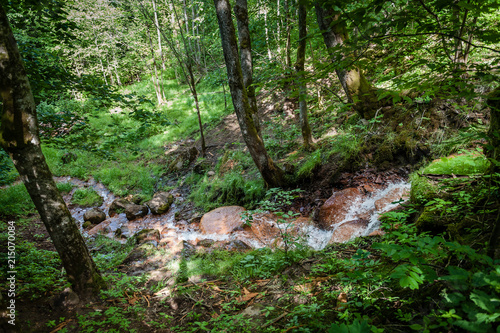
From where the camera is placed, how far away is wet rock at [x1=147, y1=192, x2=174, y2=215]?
8336 millimetres

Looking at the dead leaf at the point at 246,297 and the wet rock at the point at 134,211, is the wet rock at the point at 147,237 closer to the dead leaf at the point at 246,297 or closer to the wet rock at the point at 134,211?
the wet rock at the point at 134,211

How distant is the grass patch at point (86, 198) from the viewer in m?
9.79

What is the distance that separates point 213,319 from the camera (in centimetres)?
253

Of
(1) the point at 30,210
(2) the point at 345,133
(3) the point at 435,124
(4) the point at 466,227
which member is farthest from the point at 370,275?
(1) the point at 30,210

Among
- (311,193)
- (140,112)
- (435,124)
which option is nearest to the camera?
(140,112)

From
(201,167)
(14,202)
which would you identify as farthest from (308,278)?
(14,202)

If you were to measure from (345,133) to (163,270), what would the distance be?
550 cm

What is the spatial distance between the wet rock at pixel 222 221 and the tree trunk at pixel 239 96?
1.30 meters

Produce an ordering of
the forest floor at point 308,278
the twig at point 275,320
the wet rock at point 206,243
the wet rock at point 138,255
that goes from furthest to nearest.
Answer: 1. the wet rock at point 206,243
2. the wet rock at point 138,255
3. the twig at point 275,320
4. the forest floor at point 308,278

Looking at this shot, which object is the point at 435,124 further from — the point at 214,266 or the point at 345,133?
the point at 214,266

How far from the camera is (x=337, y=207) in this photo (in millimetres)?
5230

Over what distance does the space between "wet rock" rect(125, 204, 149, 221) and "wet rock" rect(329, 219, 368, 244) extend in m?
6.66

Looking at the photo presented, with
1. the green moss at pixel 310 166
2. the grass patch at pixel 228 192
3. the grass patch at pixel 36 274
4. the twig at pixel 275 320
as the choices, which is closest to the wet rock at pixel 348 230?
the green moss at pixel 310 166

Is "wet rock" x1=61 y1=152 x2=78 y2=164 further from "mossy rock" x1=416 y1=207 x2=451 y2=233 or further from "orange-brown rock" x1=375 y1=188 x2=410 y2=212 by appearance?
"mossy rock" x1=416 y1=207 x2=451 y2=233
